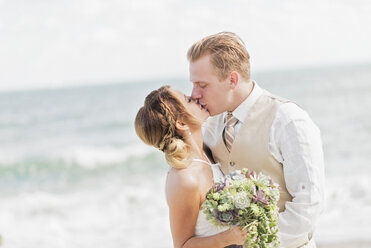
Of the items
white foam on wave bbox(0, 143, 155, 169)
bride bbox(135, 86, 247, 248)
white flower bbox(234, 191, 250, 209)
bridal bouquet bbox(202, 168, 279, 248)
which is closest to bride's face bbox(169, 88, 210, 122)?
bride bbox(135, 86, 247, 248)

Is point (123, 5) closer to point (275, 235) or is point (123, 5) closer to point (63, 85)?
point (63, 85)

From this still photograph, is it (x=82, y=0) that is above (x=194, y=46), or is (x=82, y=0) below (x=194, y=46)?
above

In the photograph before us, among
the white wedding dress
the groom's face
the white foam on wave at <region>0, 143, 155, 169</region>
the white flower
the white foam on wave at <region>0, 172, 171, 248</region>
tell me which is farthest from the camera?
the white foam on wave at <region>0, 143, 155, 169</region>

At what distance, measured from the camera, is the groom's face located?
3.45m

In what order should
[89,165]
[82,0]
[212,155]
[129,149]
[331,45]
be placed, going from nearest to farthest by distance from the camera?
[212,155] < [89,165] < [129,149] < [82,0] < [331,45]

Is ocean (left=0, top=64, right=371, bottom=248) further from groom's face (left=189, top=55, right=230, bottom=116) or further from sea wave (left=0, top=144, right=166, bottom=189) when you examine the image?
groom's face (left=189, top=55, right=230, bottom=116)

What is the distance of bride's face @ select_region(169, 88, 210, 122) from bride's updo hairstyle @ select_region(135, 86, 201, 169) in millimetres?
23

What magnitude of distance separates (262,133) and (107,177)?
13406 mm

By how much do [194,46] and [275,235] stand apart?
3.64ft

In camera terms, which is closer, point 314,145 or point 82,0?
point 314,145

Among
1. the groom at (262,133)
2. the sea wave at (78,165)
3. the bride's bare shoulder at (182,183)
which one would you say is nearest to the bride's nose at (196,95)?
the groom at (262,133)

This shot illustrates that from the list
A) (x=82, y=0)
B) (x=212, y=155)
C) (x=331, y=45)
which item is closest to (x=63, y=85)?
(x=82, y=0)

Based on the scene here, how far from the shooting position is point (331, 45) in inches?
1914

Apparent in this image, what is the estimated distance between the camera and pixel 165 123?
335cm
